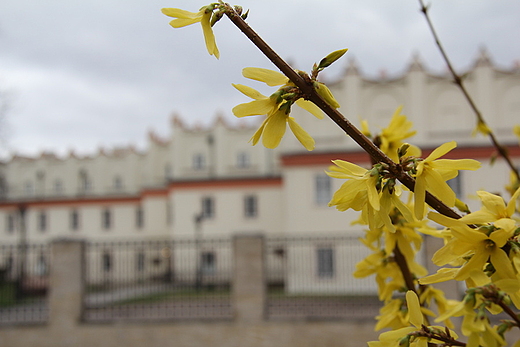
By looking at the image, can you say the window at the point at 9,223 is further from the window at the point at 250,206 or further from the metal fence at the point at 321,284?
the metal fence at the point at 321,284

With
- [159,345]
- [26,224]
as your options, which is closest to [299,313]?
[159,345]

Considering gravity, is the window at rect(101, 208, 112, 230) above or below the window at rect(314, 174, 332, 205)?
below

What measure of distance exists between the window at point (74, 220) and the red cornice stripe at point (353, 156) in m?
17.7

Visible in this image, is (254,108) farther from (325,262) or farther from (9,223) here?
(9,223)

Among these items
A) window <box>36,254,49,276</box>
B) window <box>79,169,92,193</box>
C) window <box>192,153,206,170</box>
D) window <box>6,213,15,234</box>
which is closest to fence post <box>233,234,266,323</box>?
window <box>36,254,49,276</box>

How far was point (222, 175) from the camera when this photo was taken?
77.3 feet

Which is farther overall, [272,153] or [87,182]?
[87,182]

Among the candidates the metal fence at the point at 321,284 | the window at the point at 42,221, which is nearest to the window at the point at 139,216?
the window at the point at 42,221

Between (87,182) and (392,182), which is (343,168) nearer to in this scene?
(392,182)

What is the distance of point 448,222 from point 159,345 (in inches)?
324

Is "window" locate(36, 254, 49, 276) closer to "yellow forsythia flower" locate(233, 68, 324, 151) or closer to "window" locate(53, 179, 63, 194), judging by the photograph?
"yellow forsythia flower" locate(233, 68, 324, 151)

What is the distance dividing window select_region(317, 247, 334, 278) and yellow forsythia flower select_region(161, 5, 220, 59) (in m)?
14.1

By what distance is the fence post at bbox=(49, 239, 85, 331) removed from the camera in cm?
797

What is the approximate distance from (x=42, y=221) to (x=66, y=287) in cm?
2339
